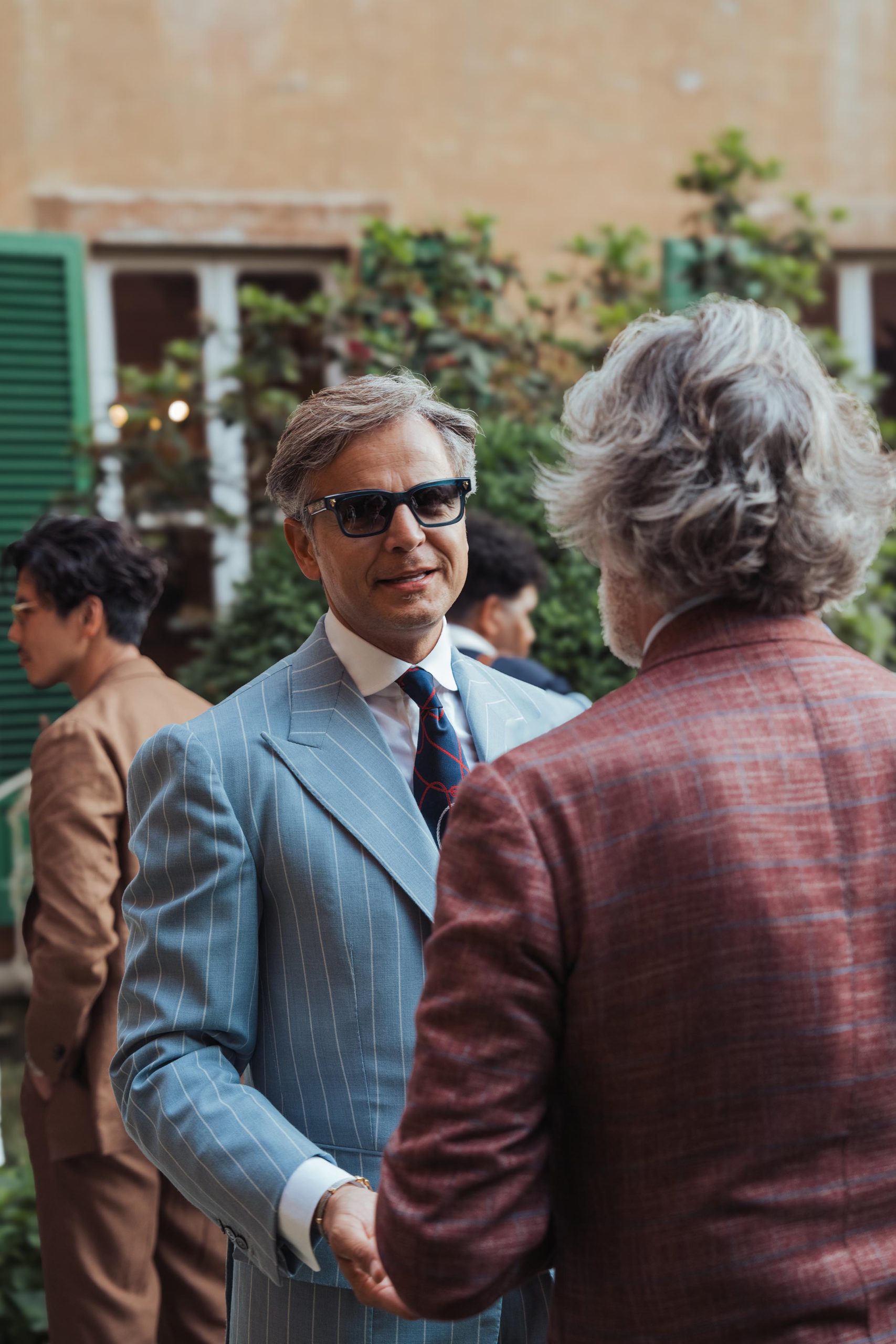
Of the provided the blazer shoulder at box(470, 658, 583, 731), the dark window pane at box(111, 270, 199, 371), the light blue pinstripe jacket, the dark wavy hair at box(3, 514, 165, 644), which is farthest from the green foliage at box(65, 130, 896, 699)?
the light blue pinstripe jacket

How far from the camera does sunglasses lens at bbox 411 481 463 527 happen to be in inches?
76.7

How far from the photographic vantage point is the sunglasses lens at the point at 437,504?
1.95 m

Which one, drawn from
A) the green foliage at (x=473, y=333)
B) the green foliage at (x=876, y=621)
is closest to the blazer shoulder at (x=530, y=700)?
the green foliage at (x=473, y=333)

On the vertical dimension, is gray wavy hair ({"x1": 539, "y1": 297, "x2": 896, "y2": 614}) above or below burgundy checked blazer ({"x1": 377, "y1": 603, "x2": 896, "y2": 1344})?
above

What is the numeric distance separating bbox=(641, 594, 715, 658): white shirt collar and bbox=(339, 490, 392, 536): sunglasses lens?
0.67m

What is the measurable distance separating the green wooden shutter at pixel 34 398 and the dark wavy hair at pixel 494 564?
2.06 meters

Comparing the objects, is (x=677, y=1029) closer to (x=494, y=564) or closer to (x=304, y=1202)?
(x=304, y=1202)

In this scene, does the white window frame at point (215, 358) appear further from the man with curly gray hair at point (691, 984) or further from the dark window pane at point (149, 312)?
the man with curly gray hair at point (691, 984)

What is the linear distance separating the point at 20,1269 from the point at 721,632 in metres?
2.94

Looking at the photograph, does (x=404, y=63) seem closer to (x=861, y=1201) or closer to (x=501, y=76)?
(x=501, y=76)

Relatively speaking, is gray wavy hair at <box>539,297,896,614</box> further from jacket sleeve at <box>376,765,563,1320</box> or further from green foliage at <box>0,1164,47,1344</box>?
green foliage at <box>0,1164,47,1344</box>

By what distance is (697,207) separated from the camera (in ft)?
19.6

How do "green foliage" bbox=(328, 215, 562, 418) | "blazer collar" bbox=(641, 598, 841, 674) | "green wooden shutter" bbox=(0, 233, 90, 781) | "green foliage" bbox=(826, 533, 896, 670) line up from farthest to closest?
"green wooden shutter" bbox=(0, 233, 90, 781) < "green foliage" bbox=(328, 215, 562, 418) < "green foliage" bbox=(826, 533, 896, 670) < "blazer collar" bbox=(641, 598, 841, 674)

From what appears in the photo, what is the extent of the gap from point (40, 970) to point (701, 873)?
A: 2.14m
